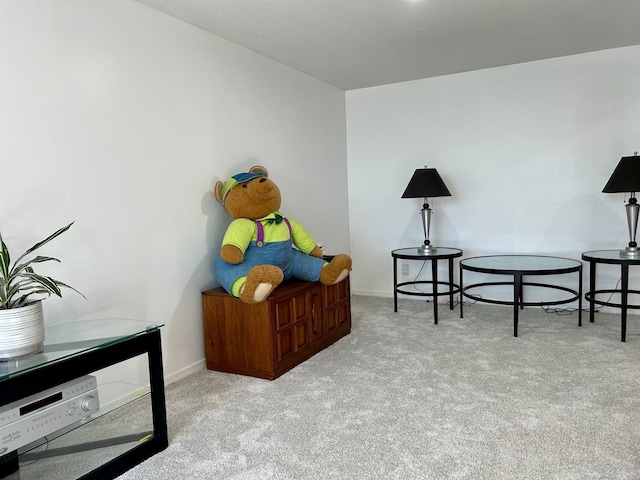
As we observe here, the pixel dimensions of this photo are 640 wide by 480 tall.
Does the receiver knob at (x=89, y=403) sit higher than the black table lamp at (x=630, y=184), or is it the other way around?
the black table lamp at (x=630, y=184)

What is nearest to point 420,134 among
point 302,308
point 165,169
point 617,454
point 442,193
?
point 442,193

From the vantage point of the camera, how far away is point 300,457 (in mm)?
1989

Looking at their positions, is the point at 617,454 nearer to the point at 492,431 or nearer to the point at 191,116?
the point at 492,431

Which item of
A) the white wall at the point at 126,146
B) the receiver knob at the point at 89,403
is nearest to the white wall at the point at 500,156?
the white wall at the point at 126,146

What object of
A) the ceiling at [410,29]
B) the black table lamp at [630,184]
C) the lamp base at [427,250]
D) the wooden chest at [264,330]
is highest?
the ceiling at [410,29]

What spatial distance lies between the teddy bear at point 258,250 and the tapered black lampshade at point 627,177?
6.32 ft

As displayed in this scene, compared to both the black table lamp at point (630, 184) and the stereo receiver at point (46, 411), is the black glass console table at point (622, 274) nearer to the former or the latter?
the black table lamp at point (630, 184)

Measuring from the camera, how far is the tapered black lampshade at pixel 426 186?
404cm

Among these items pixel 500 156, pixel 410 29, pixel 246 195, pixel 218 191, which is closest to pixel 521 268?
pixel 500 156

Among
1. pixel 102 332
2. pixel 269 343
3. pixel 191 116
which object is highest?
pixel 191 116

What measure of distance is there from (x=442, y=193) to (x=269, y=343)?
6.72ft

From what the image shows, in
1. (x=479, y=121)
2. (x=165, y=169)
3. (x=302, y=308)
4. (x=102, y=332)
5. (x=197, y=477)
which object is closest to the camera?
(x=197, y=477)

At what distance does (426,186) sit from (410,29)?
1.30 metres

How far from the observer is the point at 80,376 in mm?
1784
